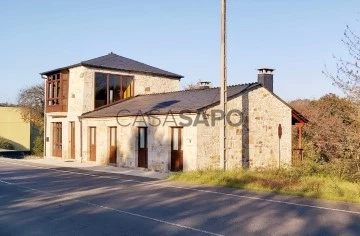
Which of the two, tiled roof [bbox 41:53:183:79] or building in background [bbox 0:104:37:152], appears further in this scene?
building in background [bbox 0:104:37:152]

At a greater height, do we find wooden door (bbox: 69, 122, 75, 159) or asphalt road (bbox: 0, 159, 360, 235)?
wooden door (bbox: 69, 122, 75, 159)

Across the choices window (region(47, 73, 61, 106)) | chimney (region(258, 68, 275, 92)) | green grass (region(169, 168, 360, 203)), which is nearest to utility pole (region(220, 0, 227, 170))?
green grass (region(169, 168, 360, 203))

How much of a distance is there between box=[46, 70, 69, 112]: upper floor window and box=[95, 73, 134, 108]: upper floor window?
235cm

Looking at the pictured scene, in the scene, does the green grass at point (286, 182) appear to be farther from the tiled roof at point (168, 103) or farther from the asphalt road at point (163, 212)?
the tiled roof at point (168, 103)

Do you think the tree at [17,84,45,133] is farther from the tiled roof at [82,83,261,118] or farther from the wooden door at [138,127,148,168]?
the wooden door at [138,127,148,168]

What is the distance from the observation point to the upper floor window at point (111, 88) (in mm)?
27047

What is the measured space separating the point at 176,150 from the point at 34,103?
2731 centimetres

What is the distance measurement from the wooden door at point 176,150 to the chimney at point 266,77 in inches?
248

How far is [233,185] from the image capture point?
45.4 ft

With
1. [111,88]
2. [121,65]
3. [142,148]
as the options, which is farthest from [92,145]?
[121,65]

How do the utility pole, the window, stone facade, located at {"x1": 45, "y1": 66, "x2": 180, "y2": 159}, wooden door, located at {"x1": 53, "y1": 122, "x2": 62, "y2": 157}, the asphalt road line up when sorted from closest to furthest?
the asphalt road, the utility pole, stone facade, located at {"x1": 45, "y1": 66, "x2": 180, "y2": 159}, the window, wooden door, located at {"x1": 53, "y1": 122, "x2": 62, "y2": 157}

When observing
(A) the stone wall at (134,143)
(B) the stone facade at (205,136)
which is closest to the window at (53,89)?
(B) the stone facade at (205,136)

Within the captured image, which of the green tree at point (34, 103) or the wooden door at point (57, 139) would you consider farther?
the green tree at point (34, 103)

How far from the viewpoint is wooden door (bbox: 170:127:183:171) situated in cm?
1899
